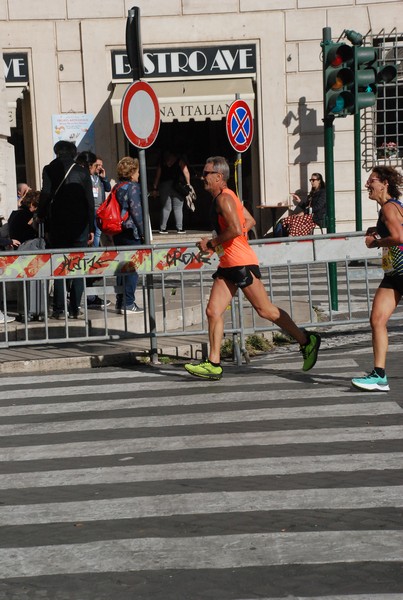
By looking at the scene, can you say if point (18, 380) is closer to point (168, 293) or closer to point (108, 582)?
point (168, 293)

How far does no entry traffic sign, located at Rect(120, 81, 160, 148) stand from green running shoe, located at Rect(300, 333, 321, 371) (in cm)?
251

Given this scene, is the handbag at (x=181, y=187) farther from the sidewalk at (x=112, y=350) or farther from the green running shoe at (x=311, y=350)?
the green running shoe at (x=311, y=350)

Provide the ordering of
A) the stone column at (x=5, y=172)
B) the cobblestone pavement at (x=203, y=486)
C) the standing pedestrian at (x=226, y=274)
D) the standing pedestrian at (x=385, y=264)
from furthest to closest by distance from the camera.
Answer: the stone column at (x=5, y=172)
the standing pedestrian at (x=226, y=274)
the standing pedestrian at (x=385, y=264)
the cobblestone pavement at (x=203, y=486)

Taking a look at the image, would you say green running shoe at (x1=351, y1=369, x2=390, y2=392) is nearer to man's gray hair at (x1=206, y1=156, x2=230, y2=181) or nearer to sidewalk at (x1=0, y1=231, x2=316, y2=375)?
man's gray hair at (x1=206, y1=156, x2=230, y2=181)

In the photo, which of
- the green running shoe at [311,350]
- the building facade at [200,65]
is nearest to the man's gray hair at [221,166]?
the green running shoe at [311,350]

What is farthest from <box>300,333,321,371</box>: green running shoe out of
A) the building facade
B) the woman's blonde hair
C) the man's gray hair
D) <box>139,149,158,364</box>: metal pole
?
the building facade

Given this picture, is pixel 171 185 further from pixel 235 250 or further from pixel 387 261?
pixel 387 261

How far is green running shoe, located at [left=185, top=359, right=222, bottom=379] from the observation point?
380 inches

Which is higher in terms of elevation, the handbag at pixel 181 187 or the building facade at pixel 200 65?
the building facade at pixel 200 65

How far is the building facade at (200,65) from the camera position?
23703 mm

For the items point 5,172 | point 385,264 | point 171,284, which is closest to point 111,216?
point 171,284

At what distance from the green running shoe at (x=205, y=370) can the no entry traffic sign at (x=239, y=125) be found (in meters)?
7.47

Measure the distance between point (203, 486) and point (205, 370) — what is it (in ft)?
10.2

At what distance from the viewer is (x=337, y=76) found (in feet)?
44.2
